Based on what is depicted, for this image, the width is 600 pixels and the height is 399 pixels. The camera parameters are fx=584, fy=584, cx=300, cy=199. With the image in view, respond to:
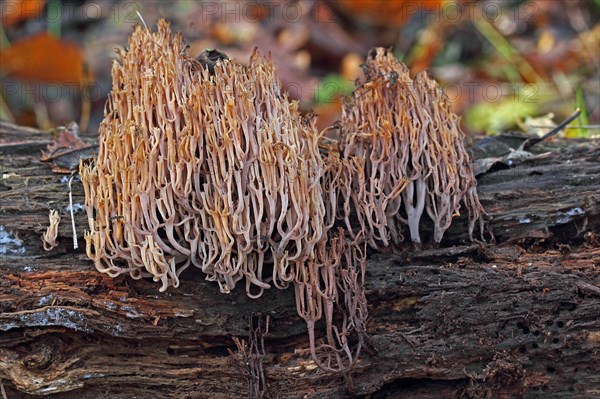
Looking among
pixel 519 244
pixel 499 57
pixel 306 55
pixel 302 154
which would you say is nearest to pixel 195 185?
pixel 302 154

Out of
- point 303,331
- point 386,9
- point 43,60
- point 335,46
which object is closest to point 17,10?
point 43,60

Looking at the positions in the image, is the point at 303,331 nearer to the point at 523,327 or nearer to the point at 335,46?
the point at 523,327

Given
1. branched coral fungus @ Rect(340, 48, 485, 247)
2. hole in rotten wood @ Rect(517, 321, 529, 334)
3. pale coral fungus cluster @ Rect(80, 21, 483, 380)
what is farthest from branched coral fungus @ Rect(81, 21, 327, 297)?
hole in rotten wood @ Rect(517, 321, 529, 334)

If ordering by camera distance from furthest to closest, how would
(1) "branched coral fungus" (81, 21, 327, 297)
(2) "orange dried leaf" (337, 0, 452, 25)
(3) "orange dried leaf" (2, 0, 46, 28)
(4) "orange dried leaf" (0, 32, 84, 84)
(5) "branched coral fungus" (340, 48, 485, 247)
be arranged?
(2) "orange dried leaf" (337, 0, 452, 25) < (3) "orange dried leaf" (2, 0, 46, 28) < (4) "orange dried leaf" (0, 32, 84, 84) < (5) "branched coral fungus" (340, 48, 485, 247) < (1) "branched coral fungus" (81, 21, 327, 297)

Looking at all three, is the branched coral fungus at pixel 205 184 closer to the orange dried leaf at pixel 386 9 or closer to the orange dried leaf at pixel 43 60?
the orange dried leaf at pixel 43 60

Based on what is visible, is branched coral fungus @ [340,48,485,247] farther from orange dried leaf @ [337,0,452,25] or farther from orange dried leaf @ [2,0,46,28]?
orange dried leaf @ [2,0,46,28]

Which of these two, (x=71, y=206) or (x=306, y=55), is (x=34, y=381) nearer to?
(x=71, y=206)

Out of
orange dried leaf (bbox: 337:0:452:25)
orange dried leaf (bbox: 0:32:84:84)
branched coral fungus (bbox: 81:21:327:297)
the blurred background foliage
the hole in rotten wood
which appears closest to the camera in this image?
branched coral fungus (bbox: 81:21:327:297)

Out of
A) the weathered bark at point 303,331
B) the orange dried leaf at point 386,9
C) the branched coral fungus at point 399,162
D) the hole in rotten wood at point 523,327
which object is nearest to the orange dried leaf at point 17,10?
the orange dried leaf at point 386,9

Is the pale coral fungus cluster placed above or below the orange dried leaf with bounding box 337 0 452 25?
below
